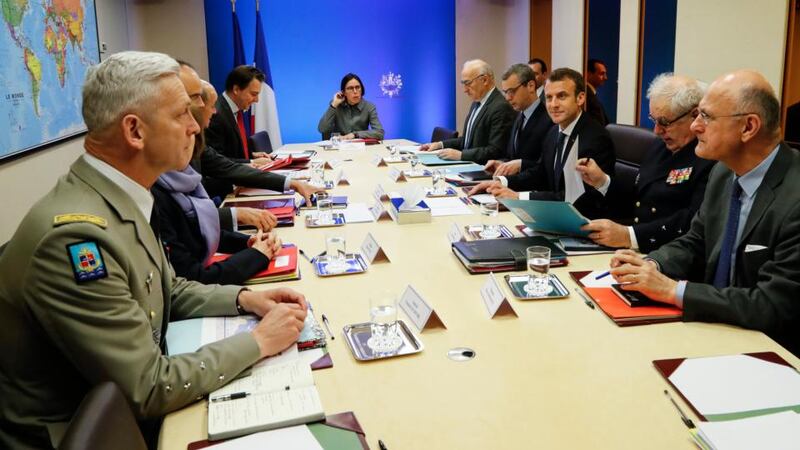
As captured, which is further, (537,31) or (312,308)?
(537,31)

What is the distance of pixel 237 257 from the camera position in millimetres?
2049

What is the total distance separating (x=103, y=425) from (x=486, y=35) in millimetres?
8264

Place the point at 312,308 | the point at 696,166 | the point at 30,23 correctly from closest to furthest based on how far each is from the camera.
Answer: the point at 312,308 → the point at 696,166 → the point at 30,23

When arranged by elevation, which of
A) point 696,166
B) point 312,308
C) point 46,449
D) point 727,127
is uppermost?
point 727,127

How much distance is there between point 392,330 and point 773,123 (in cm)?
129

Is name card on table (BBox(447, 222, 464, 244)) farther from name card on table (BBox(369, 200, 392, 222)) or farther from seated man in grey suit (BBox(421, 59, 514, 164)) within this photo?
seated man in grey suit (BBox(421, 59, 514, 164))

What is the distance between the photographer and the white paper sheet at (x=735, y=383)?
1.21 m

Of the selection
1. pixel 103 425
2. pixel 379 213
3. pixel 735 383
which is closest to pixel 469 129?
pixel 379 213

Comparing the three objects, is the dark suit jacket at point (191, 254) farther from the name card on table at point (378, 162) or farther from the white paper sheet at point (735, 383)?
the name card on table at point (378, 162)

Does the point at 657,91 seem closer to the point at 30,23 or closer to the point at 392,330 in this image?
the point at 392,330

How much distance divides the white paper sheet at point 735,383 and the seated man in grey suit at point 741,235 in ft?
0.88

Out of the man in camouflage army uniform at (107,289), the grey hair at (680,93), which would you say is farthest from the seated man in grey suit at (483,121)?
the man in camouflage army uniform at (107,289)

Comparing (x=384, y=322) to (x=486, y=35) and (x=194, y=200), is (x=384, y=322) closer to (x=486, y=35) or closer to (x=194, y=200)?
(x=194, y=200)

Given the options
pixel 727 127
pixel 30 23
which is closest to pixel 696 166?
pixel 727 127
